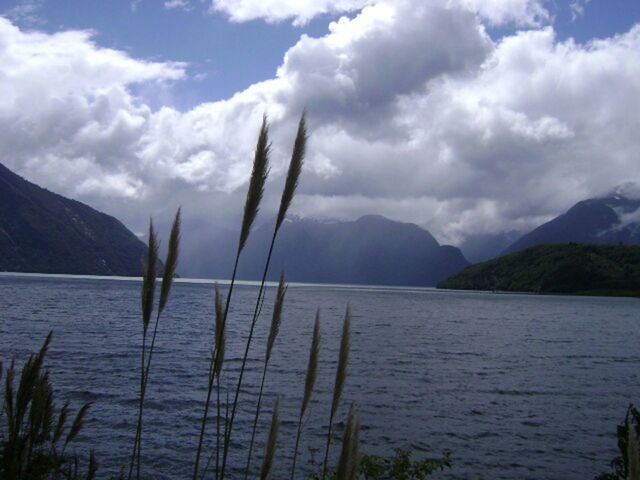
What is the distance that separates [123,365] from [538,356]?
108 feet

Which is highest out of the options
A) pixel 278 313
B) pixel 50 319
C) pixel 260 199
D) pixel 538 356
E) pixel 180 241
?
pixel 260 199

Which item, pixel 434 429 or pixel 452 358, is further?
pixel 452 358

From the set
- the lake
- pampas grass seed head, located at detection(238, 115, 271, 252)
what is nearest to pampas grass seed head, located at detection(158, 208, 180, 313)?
pampas grass seed head, located at detection(238, 115, 271, 252)

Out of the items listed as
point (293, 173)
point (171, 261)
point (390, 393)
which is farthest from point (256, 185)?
point (390, 393)

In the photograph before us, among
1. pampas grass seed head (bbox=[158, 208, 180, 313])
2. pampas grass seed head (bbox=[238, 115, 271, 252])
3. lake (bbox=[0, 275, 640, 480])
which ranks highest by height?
pampas grass seed head (bbox=[238, 115, 271, 252])

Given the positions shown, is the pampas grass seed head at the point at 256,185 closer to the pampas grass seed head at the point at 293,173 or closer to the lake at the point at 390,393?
the pampas grass seed head at the point at 293,173

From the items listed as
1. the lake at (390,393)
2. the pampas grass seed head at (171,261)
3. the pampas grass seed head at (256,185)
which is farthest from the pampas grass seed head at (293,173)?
the lake at (390,393)

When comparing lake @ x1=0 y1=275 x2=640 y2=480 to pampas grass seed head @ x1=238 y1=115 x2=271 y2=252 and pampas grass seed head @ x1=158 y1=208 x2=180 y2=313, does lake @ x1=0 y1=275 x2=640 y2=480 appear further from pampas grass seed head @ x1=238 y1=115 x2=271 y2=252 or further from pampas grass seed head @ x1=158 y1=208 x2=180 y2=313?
pampas grass seed head @ x1=238 y1=115 x2=271 y2=252

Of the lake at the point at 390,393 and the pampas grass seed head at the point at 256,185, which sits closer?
the pampas grass seed head at the point at 256,185

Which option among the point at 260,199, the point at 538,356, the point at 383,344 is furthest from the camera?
the point at 383,344

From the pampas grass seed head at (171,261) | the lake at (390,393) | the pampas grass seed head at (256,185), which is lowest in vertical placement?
the lake at (390,393)

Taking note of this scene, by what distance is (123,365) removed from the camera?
32.2 m

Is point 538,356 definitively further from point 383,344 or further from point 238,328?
point 238,328

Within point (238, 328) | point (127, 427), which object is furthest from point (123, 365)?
point (238, 328)
